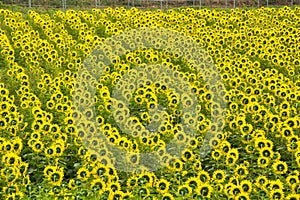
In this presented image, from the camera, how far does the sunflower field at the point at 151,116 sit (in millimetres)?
4871

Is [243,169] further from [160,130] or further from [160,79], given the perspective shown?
[160,79]

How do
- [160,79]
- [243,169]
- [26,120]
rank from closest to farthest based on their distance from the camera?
[243,169], [26,120], [160,79]

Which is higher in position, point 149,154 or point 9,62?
point 9,62

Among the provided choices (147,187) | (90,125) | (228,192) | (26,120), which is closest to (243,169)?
(228,192)

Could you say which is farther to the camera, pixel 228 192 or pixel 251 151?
pixel 251 151

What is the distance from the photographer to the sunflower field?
4.87 m

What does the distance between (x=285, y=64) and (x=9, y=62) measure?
4499mm

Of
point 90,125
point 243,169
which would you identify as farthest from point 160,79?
point 243,169

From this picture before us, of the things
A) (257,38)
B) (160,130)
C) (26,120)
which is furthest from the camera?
(257,38)

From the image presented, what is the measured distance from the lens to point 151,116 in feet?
22.3

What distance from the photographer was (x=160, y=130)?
6133mm

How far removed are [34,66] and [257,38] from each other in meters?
4.63

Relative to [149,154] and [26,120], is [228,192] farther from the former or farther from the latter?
[26,120]

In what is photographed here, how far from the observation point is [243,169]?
5.08 m
